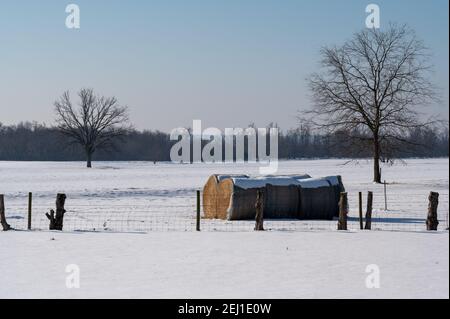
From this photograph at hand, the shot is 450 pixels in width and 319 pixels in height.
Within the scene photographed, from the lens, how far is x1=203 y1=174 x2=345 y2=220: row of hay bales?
65.8 ft

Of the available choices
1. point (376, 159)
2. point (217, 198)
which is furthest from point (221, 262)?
point (376, 159)

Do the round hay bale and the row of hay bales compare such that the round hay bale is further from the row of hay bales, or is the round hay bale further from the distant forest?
the distant forest

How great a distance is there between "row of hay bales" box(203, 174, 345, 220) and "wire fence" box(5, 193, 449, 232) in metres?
0.51

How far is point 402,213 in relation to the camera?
22.5 meters

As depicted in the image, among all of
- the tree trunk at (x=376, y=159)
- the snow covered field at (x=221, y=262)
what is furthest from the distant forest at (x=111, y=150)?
the snow covered field at (x=221, y=262)

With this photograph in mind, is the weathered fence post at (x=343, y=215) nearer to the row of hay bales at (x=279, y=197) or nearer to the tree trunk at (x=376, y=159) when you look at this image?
the row of hay bales at (x=279, y=197)

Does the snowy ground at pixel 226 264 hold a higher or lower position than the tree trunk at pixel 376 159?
lower

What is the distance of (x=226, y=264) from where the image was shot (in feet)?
34.5

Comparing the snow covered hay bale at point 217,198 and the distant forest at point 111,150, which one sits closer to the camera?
the snow covered hay bale at point 217,198

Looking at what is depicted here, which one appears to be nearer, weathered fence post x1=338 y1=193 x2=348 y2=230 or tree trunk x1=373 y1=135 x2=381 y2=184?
weathered fence post x1=338 y1=193 x2=348 y2=230

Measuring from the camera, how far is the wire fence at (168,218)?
677 inches

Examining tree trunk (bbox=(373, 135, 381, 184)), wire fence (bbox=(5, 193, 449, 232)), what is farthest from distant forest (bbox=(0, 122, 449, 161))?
wire fence (bbox=(5, 193, 449, 232))

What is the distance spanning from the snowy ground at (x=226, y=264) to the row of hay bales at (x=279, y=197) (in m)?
5.36
